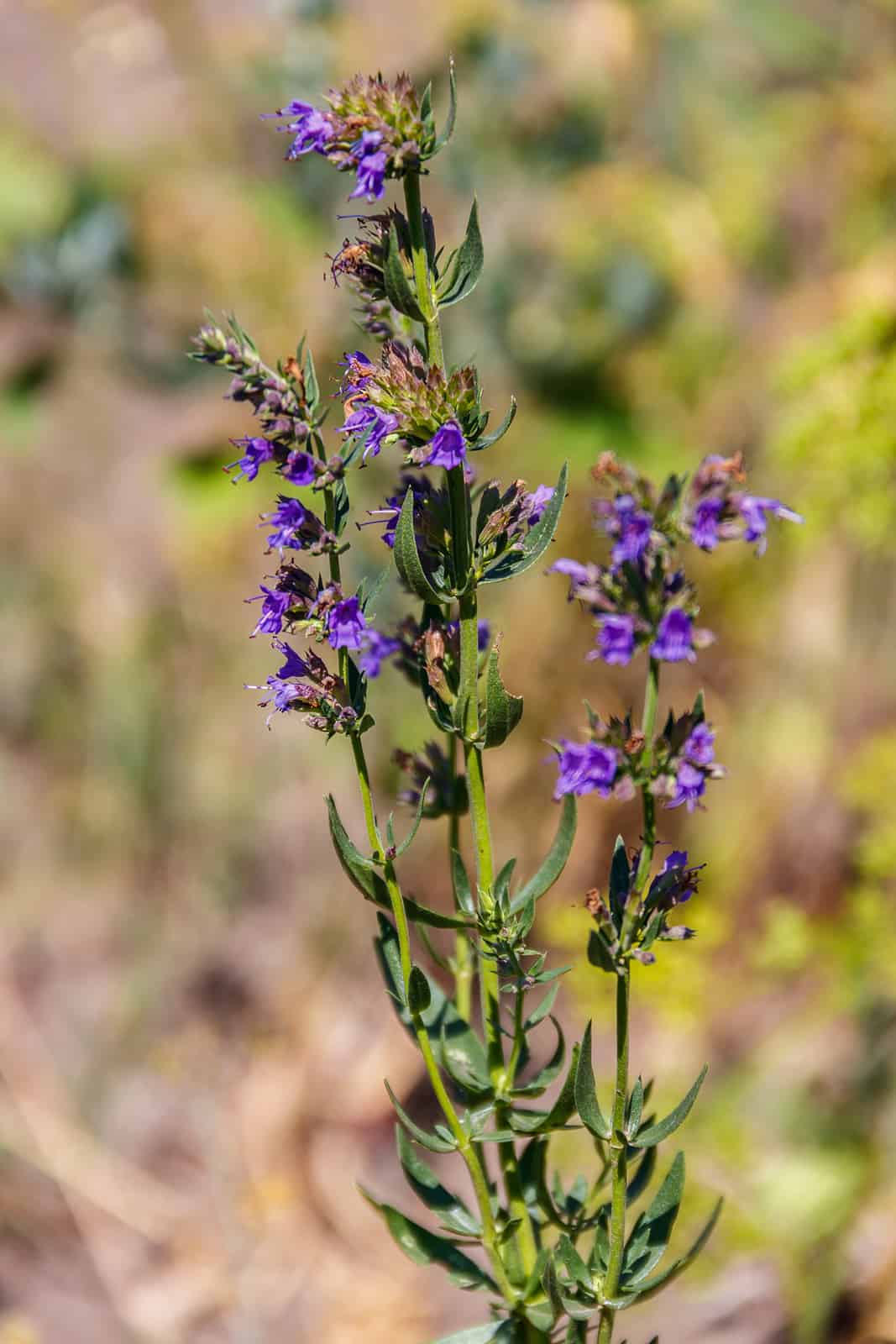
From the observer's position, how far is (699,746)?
0.97m

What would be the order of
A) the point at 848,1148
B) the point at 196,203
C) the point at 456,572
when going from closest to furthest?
the point at 456,572
the point at 848,1148
the point at 196,203

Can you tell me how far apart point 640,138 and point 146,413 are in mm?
2850

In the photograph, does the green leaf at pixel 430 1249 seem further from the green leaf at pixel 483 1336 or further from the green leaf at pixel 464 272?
the green leaf at pixel 464 272

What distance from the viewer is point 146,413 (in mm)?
5660

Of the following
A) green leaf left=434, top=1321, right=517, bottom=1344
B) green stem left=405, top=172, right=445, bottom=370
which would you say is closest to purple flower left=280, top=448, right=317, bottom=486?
green stem left=405, top=172, right=445, bottom=370

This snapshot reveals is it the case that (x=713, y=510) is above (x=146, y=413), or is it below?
below

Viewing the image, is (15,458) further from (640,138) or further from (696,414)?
(640,138)

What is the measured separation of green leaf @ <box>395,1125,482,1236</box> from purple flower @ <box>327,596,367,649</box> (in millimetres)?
503

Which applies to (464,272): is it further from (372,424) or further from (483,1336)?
(483,1336)

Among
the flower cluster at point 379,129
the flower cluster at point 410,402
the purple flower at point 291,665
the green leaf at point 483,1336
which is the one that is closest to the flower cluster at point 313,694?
the purple flower at point 291,665

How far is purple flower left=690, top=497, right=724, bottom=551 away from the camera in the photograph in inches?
37.1

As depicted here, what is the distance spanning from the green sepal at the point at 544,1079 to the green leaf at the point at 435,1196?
0.41 feet

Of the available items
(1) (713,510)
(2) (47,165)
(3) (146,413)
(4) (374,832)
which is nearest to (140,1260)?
(4) (374,832)

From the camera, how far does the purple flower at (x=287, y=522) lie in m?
1.05
